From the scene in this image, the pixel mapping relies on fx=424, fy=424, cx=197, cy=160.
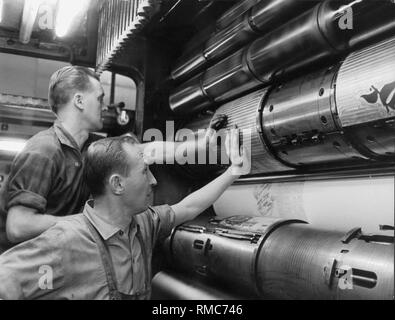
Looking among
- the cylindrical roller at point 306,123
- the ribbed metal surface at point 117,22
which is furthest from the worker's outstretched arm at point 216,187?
the ribbed metal surface at point 117,22

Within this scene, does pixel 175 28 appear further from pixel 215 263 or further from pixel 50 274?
pixel 50 274

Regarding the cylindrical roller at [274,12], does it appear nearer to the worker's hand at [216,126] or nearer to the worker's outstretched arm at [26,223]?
the worker's hand at [216,126]

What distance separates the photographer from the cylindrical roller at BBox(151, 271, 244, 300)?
6.03 feet

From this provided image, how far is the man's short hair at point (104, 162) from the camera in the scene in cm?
143

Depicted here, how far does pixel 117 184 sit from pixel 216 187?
42 cm

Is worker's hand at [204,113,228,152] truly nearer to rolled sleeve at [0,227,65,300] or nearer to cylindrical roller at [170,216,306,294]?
cylindrical roller at [170,216,306,294]

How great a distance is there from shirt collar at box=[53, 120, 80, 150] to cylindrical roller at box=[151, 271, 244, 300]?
0.84 meters

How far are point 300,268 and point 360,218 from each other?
0.26 m

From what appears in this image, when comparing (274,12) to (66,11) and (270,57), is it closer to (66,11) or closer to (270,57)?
(270,57)

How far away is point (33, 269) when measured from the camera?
126 centimetres

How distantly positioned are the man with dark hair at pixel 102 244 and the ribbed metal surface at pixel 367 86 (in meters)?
0.50

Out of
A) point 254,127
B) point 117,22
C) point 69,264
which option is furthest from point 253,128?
point 117,22

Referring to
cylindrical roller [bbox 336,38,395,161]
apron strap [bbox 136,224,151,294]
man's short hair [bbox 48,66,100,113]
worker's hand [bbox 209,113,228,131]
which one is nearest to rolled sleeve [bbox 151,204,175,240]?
apron strap [bbox 136,224,151,294]

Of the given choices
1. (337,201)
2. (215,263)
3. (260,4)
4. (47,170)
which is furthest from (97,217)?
(260,4)
